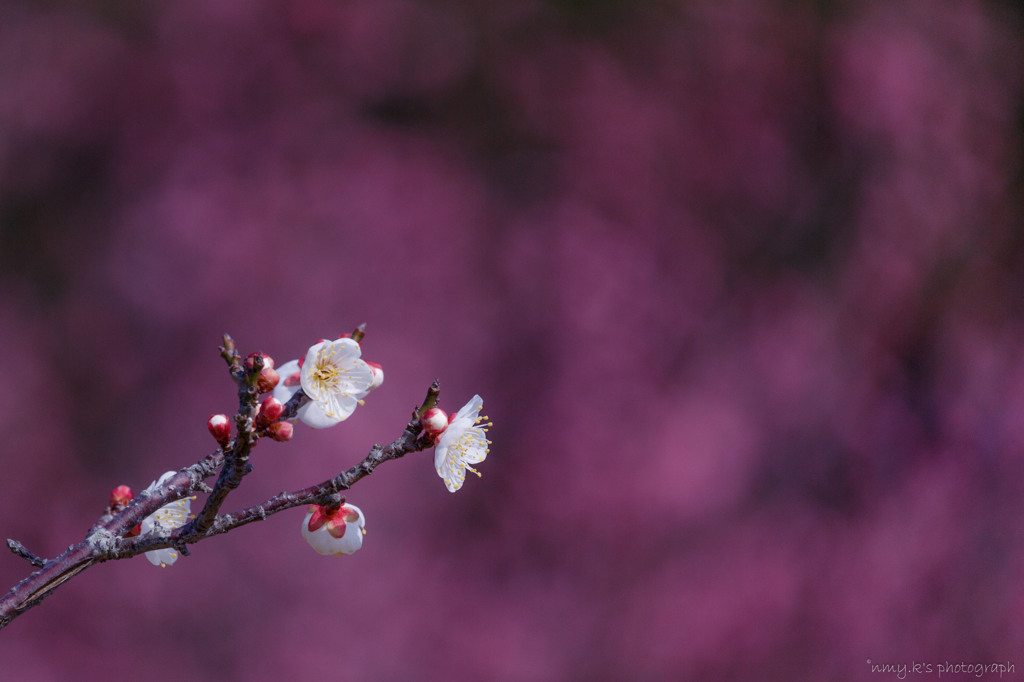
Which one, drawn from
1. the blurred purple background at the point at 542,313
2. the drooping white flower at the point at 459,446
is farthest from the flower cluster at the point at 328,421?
the blurred purple background at the point at 542,313

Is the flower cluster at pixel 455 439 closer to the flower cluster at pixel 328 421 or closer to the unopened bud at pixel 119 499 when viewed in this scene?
the flower cluster at pixel 328 421

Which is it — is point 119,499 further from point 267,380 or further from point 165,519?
point 267,380

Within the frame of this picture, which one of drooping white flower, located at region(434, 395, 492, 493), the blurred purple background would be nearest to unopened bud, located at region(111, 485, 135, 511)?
drooping white flower, located at region(434, 395, 492, 493)

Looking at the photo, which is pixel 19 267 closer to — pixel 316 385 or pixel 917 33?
pixel 316 385

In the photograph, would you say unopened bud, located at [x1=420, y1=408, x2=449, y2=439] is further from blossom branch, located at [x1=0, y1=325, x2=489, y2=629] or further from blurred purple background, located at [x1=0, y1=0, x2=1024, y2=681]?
blurred purple background, located at [x1=0, y1=0, x2=1024, y2=681]

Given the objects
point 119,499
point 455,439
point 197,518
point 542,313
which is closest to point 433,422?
point 455,439
